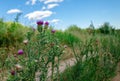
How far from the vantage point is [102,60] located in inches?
230

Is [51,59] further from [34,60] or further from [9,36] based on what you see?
[9,36]

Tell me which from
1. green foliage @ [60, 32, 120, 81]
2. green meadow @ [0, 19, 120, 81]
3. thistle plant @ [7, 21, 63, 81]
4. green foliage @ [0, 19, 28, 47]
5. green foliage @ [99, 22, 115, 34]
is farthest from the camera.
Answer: green foliage @ [0, 19, 28, 47]

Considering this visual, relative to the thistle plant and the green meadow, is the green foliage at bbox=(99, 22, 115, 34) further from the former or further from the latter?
the thistle plant

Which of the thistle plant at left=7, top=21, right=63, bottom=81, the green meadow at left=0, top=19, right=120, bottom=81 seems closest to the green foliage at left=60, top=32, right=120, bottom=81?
the green meadow at left=0, top=19, right=120, bottom=81

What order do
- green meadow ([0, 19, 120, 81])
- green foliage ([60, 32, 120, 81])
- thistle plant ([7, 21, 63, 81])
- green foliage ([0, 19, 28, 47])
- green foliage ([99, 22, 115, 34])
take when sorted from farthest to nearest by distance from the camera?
green foliage ([0, 19, 28, 47])
green foliage ([99, 22, 115, 34])
green foliage ([60, 32, 120, 81])
green meadow ([0, 19, 120, 81])
thistle plant ([7, 21, 63, 81])

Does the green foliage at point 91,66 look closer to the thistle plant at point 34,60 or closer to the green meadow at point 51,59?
the green meadow at point 51,59

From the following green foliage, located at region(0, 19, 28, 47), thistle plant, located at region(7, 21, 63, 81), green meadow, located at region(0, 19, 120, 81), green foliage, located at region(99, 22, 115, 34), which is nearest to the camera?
thistle plant, located at region(7, 21, 63, 81)

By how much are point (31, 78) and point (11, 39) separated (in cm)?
562

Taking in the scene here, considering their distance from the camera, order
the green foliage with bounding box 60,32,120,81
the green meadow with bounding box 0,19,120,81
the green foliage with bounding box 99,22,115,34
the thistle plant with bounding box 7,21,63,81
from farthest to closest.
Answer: the green foliage with bounding box 99,22,115,34
the green foliage with bounding box 60,32,120,81
the green meadow with bounding box 0,19,120,81
the thistle plant with bounding box 7,21,63,81

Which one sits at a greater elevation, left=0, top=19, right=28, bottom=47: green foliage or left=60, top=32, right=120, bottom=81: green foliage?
left=0, top=19, right=28, bottom=47: green foliage

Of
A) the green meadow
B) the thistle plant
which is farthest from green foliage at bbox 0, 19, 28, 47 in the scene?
the thistle plant

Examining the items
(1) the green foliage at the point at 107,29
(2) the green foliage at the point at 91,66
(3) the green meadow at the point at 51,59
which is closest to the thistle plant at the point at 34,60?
(3) the green meadow at the point at 51,59

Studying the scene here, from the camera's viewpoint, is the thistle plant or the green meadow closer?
the thistle plant

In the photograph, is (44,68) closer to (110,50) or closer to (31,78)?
(31,78)
